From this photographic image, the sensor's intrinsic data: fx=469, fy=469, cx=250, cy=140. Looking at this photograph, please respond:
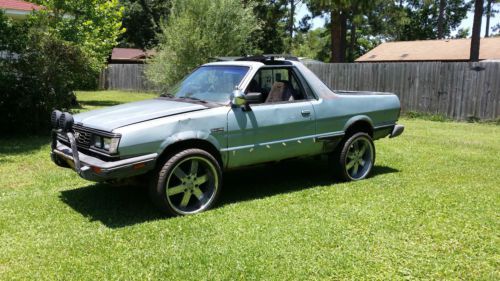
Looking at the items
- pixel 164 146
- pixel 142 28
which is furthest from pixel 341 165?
pixel 142 28

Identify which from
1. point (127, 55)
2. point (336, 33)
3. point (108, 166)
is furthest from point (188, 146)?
point (127, 55)

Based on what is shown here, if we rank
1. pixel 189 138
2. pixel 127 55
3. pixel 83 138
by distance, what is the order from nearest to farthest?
pixel 189 138
pixel 83 138
pixel 127 55

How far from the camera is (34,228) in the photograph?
4.85 meters

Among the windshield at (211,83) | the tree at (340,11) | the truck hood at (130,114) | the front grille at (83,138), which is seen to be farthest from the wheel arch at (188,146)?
the tree at (340,11)

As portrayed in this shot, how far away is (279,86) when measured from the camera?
6.36 m

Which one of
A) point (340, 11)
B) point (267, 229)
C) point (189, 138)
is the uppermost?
point (340, 11)

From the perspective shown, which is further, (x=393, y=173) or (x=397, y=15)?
(x=397, y=15)

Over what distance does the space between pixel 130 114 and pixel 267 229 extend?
200cm

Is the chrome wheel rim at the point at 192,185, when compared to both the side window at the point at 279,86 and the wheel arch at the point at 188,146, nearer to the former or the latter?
the wheel arch at the point at 188,146

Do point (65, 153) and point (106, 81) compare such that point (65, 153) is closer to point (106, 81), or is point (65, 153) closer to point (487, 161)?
point (487, 161)

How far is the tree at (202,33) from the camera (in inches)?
751

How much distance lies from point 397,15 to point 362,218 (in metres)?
28.0

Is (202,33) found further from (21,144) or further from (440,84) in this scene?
(21,144)

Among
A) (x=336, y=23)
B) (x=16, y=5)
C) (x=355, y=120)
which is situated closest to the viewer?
(x=355, y=120)
